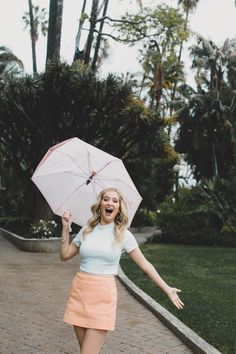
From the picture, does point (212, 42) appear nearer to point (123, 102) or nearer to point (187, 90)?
point (187, 90)

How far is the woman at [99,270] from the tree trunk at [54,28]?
16.2 m

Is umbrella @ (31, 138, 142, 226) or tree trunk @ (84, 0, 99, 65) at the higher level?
tree trunk @ (84, 0, 99, 65)

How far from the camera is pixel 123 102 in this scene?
1880cm

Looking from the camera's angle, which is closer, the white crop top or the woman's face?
the white crop top

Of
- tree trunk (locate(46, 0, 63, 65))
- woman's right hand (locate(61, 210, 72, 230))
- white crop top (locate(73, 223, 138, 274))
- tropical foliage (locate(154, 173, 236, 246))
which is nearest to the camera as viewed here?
white crop top (locate(73, 223, 138, 274))

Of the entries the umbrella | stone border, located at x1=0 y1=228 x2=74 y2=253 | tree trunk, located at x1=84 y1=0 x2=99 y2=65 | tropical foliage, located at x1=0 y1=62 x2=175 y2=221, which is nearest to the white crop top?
the umbrella

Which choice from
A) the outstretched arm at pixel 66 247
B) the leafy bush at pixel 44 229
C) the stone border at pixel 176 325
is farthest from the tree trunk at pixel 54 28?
the outstretched arm at pixel 66 247

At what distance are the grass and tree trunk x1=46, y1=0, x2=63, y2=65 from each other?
803 cm

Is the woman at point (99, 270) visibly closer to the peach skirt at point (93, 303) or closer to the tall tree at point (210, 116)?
the peach skirt at point (93, 303)

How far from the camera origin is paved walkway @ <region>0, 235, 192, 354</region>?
5941 millimetres

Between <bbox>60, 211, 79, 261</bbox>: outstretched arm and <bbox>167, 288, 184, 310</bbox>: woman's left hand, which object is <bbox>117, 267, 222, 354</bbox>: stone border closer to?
<bbox>167, 288, 184, 310</bbox>: woman's left hand

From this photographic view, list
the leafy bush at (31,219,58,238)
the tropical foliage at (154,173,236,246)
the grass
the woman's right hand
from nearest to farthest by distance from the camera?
the woman's right hand → the grass → the leafy bush at (31,219,58,238) → the tropical foliage at (154,173,236,246)

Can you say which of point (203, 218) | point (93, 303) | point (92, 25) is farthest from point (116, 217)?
point (92, 25)

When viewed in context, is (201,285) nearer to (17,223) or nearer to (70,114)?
(70,114)
